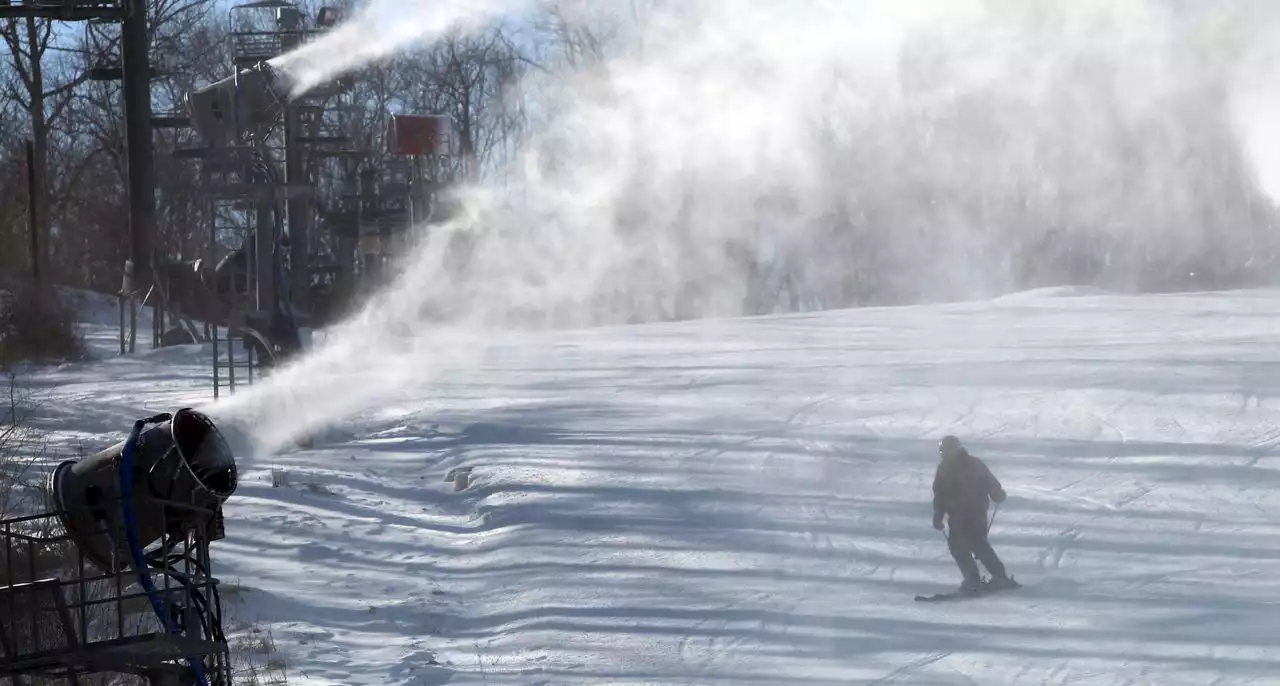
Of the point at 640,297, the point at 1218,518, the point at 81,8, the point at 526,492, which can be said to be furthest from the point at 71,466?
the point at 640,297

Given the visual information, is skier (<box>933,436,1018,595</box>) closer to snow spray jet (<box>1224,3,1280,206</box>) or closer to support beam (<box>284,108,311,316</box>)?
snow spray jet (<box>1224,3,1280,206</box>)

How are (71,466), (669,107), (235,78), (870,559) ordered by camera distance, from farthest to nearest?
(669,107) < (235,78) < (870,559) < (71,466)

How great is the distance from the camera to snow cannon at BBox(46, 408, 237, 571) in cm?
577

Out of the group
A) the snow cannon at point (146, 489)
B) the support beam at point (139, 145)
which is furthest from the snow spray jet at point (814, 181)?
the snow cannon at point (146, 489)

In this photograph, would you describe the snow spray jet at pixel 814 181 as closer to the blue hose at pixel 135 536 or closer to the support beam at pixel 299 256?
the support beam at pixel 299 256

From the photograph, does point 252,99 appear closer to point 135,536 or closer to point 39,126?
point 135,536

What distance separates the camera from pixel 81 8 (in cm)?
3128

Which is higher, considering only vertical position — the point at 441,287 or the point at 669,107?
the point at 669,107

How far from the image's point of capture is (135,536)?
5.70 meters

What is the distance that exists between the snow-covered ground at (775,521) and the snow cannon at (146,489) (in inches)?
139

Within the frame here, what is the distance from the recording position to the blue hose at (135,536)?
5.62 metres

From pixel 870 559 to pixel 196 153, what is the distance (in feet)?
60.8

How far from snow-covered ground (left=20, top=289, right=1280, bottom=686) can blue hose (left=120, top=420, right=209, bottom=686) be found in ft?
12.0

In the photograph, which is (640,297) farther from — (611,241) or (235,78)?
(235,78)
